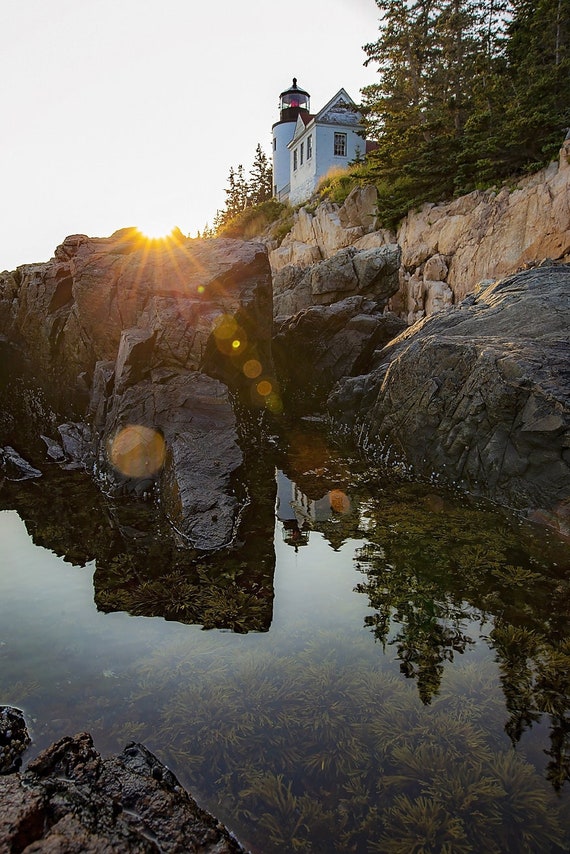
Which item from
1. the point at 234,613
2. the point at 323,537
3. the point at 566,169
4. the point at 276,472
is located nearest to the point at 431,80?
the point at 566,169

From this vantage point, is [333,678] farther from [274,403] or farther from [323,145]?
[323,145]

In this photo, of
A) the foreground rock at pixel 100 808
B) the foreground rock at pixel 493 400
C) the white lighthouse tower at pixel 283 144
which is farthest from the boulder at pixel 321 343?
the white lighthouse tower at pixel 283 144

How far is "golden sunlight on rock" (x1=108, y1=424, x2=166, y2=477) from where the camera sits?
11828mm

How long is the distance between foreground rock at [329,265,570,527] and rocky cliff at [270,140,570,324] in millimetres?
12399

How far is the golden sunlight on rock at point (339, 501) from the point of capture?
10.7 meters

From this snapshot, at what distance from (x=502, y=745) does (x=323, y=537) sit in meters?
5.00

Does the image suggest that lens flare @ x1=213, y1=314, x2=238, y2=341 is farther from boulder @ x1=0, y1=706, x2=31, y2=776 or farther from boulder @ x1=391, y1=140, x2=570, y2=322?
boulder @ x1=391, y1=140, x2=570, y2=322

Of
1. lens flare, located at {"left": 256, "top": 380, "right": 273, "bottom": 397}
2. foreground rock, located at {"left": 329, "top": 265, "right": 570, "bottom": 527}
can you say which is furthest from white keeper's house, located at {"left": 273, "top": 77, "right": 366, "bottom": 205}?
foreground rock, located at {"left": 329, "top": 265, "right": 570, "bottom": 527}

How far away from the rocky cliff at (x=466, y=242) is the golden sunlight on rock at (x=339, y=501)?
1784 centimetres

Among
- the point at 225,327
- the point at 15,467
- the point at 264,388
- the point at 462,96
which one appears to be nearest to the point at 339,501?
the point at 225,327

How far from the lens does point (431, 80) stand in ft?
131

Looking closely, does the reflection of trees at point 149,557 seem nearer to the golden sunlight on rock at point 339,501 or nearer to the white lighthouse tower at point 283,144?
the golden sunlight on rock at point 339,501

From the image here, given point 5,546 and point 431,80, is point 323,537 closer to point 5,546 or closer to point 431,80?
point 5,546

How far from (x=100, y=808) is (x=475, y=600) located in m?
5.24
